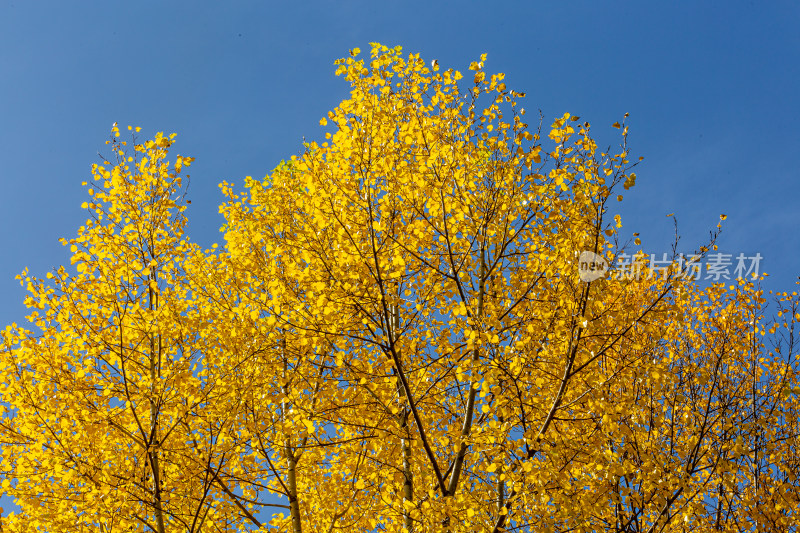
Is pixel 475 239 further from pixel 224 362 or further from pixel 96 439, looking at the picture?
pixel 96 439

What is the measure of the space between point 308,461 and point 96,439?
2.24 metres

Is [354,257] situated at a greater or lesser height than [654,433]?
greater

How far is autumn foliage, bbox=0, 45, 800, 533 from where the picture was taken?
4875 mm

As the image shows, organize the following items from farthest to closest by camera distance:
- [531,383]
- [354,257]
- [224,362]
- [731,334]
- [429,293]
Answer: [731,334] < [224,362] < [429,293] < [531,383] < [354,257]

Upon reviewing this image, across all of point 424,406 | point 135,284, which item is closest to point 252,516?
point 424,406

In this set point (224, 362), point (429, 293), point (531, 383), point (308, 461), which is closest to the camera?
point (531, 383)

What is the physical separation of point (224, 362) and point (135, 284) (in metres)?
1.42

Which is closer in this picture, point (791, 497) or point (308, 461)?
point (791, 497)

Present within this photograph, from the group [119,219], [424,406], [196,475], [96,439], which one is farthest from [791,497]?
[119,219]

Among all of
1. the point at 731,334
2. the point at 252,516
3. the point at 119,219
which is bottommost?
the point at 252,516

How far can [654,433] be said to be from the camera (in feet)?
19.1

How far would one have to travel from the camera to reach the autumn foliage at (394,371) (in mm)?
4875

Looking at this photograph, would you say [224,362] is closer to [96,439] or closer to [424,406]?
[96,439]

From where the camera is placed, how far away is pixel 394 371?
5852 mm
